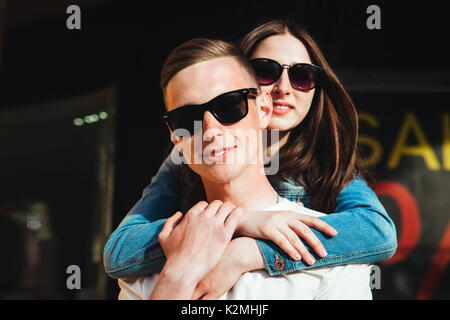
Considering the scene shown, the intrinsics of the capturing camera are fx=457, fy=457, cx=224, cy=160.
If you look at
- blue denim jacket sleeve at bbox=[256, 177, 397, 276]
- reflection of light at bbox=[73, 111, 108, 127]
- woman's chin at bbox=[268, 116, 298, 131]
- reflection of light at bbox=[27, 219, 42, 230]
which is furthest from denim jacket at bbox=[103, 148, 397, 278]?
reflection of light at bbox=[27, 219, 42, 230]

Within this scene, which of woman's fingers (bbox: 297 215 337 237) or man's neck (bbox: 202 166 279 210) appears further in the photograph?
man's neck (bbox: 202 166 279 210)

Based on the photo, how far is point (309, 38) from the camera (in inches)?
79.0

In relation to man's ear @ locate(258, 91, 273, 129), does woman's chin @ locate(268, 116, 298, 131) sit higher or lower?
A: lower

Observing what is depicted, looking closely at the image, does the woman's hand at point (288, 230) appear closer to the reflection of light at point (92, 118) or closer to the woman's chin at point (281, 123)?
the woman's chin at point (281, 123)

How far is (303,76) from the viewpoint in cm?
191

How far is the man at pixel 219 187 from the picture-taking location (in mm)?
1443

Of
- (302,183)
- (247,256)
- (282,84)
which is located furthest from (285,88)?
(247,256)

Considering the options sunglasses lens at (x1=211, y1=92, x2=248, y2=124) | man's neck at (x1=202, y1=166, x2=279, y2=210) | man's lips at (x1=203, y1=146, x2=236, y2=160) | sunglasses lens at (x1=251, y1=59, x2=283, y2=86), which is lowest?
man's neck at (x1=202, y1=166, x2=279, y2=210)

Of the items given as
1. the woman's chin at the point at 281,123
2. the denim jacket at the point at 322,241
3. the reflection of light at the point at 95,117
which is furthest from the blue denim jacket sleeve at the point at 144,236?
the reflection of light at the point at 95,117

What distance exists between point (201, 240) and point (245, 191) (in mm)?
318

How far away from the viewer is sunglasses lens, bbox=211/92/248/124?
1.53 m

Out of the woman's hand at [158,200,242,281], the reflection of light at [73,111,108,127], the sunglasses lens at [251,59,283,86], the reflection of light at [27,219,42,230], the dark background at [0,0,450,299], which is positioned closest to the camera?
the woman's hand at [158,200,242,281]

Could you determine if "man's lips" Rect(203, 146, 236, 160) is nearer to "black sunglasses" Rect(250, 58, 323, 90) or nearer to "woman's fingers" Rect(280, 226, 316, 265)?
"woman's fingers" Rect(280, 226, 316, 265)

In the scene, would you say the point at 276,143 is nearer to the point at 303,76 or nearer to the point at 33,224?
the point at 303,76
